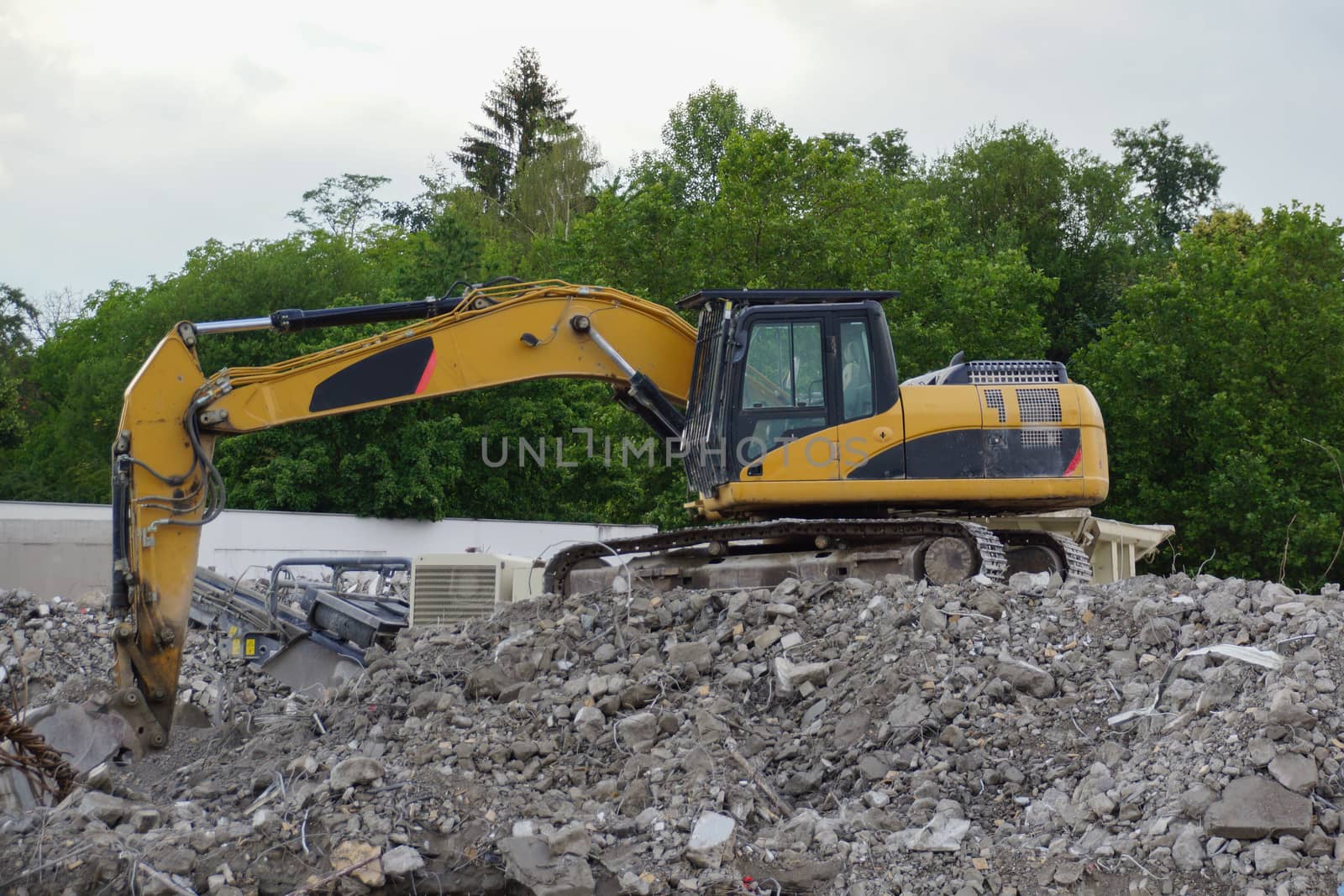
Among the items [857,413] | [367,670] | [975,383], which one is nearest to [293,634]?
[367,670]

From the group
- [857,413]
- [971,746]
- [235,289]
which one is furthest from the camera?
[235,289]

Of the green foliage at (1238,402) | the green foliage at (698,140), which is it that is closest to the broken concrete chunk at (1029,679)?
the green foliage at (1238,402)

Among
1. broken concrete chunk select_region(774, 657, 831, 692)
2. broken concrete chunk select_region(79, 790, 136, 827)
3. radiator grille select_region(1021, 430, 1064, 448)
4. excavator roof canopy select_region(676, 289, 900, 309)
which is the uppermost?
excavator roof canopy select_region(676, 289, 900, 309)

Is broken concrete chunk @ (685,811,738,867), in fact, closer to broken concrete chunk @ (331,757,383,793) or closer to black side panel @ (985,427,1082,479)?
broken concrete chunk @ (331,757,383,793)

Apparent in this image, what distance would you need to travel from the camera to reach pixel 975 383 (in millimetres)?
9461

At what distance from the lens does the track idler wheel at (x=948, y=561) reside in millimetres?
8836

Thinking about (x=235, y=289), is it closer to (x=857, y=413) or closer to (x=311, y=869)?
(x=857, y=413)

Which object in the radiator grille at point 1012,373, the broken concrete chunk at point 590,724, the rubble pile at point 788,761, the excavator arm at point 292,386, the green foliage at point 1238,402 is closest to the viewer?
the rubble pile at point 788,761

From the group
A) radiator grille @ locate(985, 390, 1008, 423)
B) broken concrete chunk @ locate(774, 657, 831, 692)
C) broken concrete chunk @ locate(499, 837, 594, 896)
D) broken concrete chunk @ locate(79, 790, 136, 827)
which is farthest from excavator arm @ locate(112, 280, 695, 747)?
broken concrete chunk @ locate(499, 837, 594, 896)

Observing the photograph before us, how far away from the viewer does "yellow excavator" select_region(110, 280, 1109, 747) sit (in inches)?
348

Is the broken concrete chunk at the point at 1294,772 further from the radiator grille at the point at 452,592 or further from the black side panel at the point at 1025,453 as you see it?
the radiator grille at the point at 452,592

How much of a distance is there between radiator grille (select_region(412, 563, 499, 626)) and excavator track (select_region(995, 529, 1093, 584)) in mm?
4311

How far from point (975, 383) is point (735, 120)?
3123 cm

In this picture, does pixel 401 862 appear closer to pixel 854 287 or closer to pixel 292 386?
pixel 292 386
